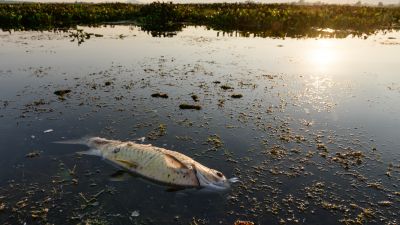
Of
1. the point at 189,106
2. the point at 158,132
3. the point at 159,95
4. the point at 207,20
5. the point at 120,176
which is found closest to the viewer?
the point at 120,176

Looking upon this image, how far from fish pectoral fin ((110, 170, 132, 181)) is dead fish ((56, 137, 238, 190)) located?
0.16 m

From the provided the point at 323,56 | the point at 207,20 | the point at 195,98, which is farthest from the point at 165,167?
the point at 207,20

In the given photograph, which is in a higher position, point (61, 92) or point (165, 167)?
point (61, 92)

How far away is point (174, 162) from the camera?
9.30 m

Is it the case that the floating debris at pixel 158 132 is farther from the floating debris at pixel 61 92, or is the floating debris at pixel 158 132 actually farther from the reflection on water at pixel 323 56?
the reflection on water at pixel 323 56

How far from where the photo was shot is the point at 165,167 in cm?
925

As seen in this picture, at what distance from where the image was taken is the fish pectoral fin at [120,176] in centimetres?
932

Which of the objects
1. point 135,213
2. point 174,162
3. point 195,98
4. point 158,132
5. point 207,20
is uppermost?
point 207,20

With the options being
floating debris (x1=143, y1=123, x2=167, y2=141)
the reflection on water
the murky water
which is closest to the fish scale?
the murky water

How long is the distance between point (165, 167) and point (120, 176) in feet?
4.20

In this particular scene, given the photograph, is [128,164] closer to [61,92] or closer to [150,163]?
[150,163]

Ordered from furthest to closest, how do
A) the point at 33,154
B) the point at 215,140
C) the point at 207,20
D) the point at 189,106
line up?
the point at 207,20
the point at 189,106
the point at 215,140
the point at 33,154

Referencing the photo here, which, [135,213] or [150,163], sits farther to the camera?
[150,163]

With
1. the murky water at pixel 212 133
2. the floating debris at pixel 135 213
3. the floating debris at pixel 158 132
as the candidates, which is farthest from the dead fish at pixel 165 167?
the floating debris at pixel 158 132
